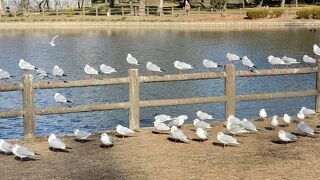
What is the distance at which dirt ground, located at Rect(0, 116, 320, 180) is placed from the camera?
10474 millimetres

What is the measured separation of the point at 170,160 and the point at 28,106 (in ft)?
12.1

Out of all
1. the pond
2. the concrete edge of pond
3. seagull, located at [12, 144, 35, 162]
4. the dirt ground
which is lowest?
the pond

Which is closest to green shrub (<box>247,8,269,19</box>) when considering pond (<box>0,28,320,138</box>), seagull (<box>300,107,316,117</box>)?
pond (<box>0,28,320,138</box>)

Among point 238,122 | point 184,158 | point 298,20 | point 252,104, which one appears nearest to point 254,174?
point 184,158

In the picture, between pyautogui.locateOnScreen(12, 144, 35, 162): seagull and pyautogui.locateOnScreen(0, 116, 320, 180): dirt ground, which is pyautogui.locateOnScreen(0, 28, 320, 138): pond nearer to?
pyautogui.locateOnScreen(0, 116, 320, 180): dirt ground

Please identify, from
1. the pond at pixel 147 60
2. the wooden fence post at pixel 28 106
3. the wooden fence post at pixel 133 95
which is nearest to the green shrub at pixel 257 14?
the pond at pixel 147 60

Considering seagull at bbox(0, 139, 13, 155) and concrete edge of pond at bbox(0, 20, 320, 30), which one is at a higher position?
seagull at bbox(0, 139, 13, 155)

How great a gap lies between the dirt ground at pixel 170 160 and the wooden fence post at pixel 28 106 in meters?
0.29

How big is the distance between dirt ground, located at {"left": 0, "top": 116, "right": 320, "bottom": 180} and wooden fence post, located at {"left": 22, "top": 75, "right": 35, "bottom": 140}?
0.29 meters

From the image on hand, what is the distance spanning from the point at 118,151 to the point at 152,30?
52.5 metres

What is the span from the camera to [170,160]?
1141 centimetres

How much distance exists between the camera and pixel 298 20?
6675cm

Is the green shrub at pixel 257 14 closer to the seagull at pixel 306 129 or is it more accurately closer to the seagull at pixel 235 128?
the seagull at pixel 306 129

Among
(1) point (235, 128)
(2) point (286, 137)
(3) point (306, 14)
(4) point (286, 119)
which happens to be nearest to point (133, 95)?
(1) point (235, 128)
